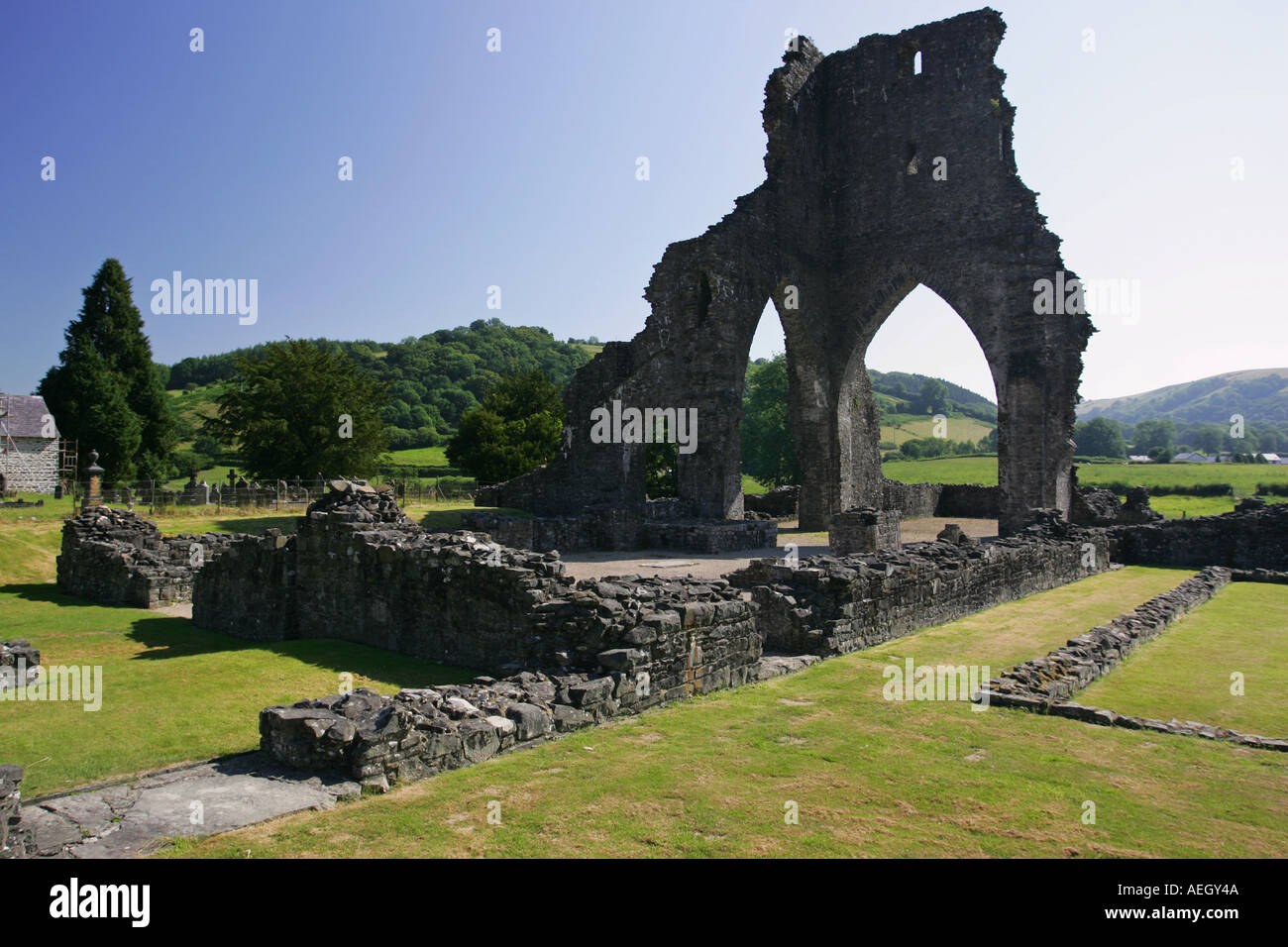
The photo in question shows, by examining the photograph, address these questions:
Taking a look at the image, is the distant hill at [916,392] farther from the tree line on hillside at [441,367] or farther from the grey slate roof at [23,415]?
the grey slate roof at [23,415]

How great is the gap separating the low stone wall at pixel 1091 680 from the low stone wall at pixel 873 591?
7.30 ft

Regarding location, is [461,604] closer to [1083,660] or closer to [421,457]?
[1083,660]

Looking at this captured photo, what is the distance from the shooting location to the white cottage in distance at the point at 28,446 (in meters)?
37.8

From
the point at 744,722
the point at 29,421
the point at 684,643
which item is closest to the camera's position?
the point at 744,722

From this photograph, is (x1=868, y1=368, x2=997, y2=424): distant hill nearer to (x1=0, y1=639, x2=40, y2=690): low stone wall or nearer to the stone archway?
the stone archway

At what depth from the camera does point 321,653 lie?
994cm

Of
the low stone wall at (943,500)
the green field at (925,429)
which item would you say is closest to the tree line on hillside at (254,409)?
the low stone wall at (943,500)

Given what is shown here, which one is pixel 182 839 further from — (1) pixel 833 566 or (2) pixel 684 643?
(1) pixel 833 566

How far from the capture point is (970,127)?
26.9 m

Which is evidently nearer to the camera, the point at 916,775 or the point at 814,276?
the point at 916,775

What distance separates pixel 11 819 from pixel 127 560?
43.0 ft
